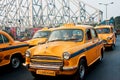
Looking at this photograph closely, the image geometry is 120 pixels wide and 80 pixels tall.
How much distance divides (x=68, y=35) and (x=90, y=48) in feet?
→ 2.82

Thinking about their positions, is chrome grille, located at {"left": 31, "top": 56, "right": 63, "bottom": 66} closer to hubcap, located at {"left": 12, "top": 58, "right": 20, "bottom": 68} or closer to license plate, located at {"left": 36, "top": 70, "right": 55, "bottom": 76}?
license plate, located at {"left": 36, "top": 70, "right": 55, "bottom": 76}

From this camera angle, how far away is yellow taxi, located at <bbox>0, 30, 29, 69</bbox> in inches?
319

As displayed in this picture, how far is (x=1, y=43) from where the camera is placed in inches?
322

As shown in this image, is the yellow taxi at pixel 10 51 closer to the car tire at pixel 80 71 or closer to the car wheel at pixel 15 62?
the car wheel at pixel 15 62

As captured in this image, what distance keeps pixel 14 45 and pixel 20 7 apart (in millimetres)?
73816

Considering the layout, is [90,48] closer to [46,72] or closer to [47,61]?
[47,61]

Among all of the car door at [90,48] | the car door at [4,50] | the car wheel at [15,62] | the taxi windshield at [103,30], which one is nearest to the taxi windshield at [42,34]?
the taxi windshield at [103,30]

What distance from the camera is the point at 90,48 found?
7664 mm

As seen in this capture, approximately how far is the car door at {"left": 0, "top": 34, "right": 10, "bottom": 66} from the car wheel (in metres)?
0.45

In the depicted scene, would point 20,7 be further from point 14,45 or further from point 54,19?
point 14,45

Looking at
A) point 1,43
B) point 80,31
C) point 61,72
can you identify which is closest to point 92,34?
point 80,31

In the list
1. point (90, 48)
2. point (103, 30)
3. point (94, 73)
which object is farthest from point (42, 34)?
point (94, 73)

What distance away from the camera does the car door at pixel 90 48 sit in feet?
24.4

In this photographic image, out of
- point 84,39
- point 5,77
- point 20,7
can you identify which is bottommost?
point 5,77
